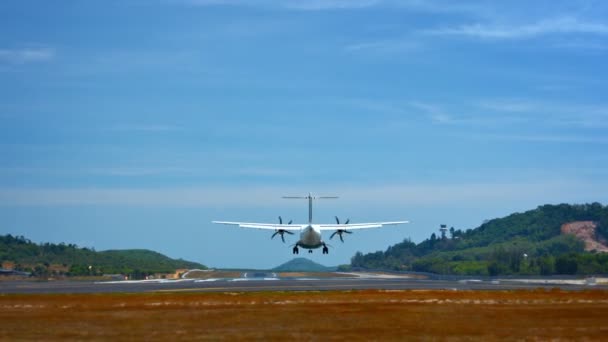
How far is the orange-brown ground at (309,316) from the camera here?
4106 centimetres

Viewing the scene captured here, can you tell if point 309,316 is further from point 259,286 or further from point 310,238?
point 310,238

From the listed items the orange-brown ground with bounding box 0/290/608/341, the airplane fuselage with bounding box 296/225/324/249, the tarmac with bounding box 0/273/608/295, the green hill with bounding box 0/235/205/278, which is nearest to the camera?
the orange-brown ground with bounding box 0/290/608/341

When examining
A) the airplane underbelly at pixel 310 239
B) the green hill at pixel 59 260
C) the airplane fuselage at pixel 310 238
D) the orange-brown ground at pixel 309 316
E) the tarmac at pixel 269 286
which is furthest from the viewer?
the green hill at pixel 59 260

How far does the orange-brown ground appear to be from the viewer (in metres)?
41.1

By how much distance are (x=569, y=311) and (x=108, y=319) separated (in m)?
27.5

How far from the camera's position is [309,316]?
164 feet

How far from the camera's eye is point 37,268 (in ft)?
520

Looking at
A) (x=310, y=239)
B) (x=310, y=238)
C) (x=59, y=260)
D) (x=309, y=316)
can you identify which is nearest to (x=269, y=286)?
(x=310, y=238)

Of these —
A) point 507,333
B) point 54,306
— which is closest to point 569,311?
point 507,333

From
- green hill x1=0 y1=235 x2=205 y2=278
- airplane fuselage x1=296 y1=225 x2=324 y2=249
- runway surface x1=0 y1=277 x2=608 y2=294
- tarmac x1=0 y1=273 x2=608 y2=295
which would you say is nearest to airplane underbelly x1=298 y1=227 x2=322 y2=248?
airplane fuselage x1=296 y1=225 x2=324 y2=249

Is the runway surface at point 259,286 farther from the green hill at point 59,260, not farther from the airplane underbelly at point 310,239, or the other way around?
the green hill at point 59,260

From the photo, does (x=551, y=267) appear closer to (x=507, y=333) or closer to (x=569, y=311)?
(x=569, y=311)

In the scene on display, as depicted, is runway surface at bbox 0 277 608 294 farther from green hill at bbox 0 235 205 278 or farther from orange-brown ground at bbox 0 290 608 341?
green hill at bbox 0 235 205 278

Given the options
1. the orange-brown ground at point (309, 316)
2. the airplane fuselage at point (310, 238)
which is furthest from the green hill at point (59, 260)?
the orange-brown ground at point (309, 316)
